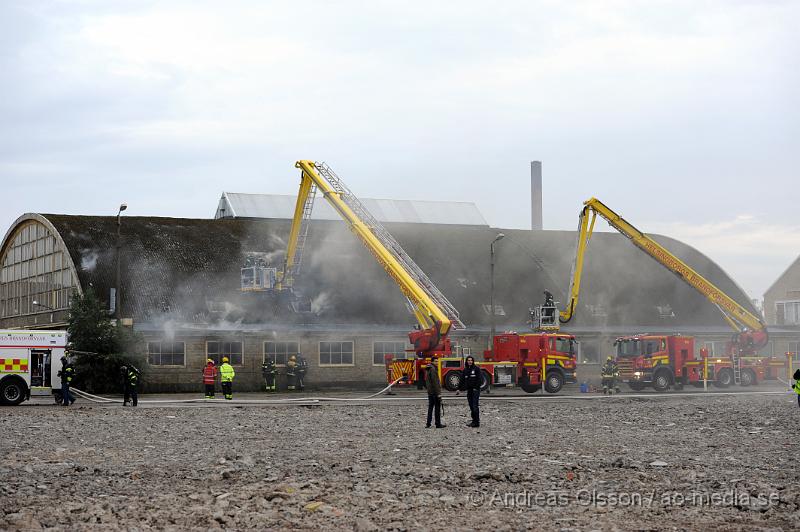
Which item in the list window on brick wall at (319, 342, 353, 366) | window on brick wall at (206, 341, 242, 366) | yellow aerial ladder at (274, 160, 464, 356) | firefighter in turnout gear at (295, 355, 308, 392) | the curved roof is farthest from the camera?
window on brick wall at (319, 342, 353, 366)

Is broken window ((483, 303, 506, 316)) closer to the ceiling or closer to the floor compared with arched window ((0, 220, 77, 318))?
closer to the floor

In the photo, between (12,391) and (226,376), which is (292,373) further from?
(12,391)

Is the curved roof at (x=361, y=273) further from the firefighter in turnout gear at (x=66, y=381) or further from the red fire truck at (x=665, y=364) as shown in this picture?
the firefighter in turnout gear at (x=66, y=381)

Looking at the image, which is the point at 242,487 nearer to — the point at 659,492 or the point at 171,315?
the point at 659,492

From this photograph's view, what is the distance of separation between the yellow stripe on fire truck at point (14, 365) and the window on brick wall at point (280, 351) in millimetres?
17597

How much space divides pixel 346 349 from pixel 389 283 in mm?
5563

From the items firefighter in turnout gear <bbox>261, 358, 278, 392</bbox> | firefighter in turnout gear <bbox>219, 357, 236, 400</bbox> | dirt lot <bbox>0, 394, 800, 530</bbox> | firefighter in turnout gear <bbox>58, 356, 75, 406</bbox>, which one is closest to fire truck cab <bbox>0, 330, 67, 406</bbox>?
firefighter in turnout gear <bbox>58, 356, 75, 406</bbox>

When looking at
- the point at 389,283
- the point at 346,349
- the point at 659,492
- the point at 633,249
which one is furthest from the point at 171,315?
the point at 659,492

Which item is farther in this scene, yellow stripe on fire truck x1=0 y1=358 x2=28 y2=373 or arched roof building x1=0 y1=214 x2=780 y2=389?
arched roof building x1=0 y1=214 x2=780 y2=389

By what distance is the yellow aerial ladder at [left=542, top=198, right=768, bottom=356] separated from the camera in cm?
5375

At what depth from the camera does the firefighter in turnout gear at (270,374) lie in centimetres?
4931

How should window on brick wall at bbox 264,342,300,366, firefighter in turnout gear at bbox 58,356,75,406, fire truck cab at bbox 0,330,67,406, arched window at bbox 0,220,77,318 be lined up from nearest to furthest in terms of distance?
1. firefighter in turnout gear at bbox 58,356,75,406
2. fire truck cab at bbox 0,330,67,406
3. window on brick wall at bbox 264,342,300,366
4. arched window at bbox 0,220,77,318

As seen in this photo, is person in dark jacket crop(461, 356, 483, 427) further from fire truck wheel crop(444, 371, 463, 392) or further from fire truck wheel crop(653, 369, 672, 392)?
fire truck wheel crop(653, 369, 672, 392)

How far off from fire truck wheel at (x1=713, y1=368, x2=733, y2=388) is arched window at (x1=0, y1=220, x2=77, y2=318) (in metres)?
33.1
